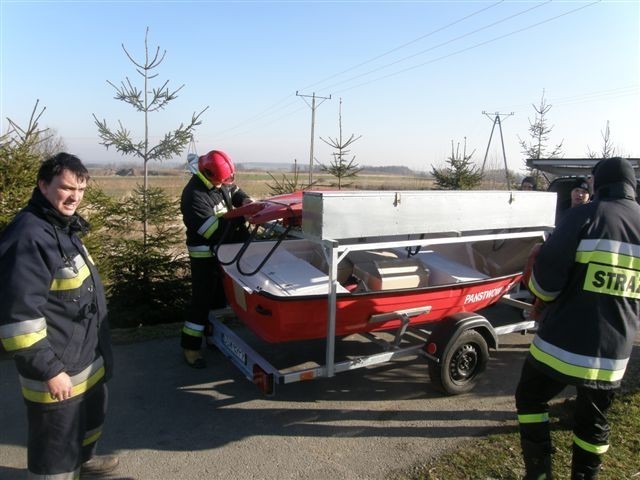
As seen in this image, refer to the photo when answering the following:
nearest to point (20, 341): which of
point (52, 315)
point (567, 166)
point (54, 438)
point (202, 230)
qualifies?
point (52, 315)

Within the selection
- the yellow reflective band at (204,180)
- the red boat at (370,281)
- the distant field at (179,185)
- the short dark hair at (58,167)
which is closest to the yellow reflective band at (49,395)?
the short dark hair at (58,167)

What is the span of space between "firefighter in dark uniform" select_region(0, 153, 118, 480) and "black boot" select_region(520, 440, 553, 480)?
8.75 ft

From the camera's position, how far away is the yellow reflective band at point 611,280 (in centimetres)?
274

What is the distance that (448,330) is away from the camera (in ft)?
13.9

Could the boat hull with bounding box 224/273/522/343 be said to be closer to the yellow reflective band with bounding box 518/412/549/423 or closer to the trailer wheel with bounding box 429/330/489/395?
the trailer wheel with bounding box 429/330/489/395

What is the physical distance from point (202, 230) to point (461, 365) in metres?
2.80

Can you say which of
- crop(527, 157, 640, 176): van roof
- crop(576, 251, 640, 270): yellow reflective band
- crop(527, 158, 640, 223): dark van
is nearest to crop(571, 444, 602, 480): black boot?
crop(576, 251, 640, 270): yellow reflective band

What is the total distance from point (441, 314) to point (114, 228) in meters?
4.66

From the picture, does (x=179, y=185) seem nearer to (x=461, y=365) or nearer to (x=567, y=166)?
(x=567, y=166)

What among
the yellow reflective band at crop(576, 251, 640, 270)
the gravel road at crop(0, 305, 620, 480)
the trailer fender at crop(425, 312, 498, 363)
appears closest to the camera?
the yellow reflective band at crop(576, 251, 640, 270)

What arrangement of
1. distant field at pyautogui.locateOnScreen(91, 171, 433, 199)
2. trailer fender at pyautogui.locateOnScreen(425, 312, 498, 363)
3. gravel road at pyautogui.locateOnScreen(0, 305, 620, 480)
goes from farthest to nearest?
distant field at pyautogui.locateOnScreen(91, 171, 433, 199), trailer fender at pyautogui.locateOnScreen(425, 312, 498, 363), gravel road at pyautogui.locateOnScreen(0, 305, 620, 480)

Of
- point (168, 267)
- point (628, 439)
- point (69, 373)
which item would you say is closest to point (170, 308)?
point (168, 267)

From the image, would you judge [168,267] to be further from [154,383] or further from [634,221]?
[634,221]

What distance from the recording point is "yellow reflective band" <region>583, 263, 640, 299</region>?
2.74m
